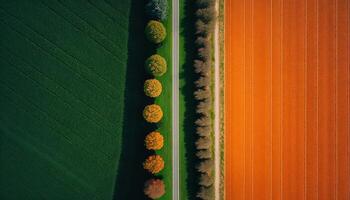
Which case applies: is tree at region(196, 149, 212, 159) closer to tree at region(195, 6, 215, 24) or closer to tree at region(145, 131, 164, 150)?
tree at region(145, 131, 164, 150)

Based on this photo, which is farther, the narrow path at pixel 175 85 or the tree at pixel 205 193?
the narrow path at pixel 175 85

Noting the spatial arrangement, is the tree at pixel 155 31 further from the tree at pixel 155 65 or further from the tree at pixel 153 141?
the tree at pixel 153 141

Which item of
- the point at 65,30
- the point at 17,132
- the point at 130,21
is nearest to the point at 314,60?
the point at 130,21

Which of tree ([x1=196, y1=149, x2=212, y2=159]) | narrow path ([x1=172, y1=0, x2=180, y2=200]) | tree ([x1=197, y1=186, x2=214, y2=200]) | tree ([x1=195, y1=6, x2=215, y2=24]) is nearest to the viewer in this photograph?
tree ([x1=195, y1=6, x2=215, y2=24])

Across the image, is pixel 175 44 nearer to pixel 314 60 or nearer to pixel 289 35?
pixel 289 35

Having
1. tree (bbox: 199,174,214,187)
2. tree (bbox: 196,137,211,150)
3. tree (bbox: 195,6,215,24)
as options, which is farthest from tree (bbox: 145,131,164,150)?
tree (bbox: 195,6,215,24)

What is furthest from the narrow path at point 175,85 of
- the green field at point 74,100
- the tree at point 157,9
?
the tree at point 157,9

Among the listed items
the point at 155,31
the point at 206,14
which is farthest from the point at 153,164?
the point at 206,14
